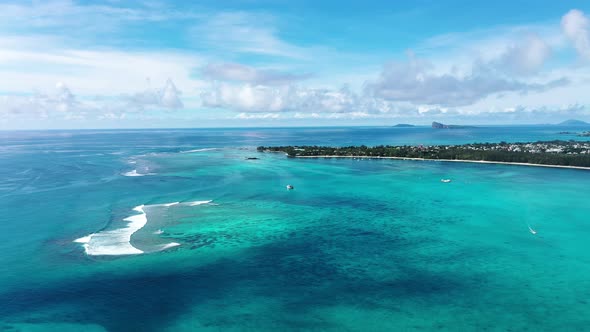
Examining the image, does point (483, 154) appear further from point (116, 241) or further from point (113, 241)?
point (113, 241)

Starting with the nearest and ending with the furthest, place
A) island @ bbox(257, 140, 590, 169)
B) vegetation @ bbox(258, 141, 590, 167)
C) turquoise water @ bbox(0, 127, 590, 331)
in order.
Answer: turquoise water @ bbox(0, 127, 590, 331), island @ bbox(257, 140, 590, 169), vegetation @ bbox(258, 141, 590, 167)

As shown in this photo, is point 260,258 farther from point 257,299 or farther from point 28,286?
point 28,286

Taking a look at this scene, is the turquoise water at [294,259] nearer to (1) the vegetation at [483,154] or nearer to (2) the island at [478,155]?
(2) the island at [478,155]

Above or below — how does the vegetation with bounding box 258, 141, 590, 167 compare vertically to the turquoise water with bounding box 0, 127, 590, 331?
above

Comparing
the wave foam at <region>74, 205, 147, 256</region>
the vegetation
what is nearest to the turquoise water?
the wave foam at <region>74, 205, 147, 256</region>

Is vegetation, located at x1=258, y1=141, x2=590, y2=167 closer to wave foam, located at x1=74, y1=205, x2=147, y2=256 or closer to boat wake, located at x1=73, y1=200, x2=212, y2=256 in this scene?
boat wake, located at x1=73, y1=200, x2=212, y2=256

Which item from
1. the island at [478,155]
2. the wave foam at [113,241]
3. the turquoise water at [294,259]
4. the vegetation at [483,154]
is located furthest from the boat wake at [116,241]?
the vegetation at [483,154]

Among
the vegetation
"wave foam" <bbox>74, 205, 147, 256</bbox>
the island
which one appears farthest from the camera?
the vegetation

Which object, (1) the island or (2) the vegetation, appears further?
(2) the vegetation

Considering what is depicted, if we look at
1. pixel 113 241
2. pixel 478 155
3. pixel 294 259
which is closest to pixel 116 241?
pixel 113 241
